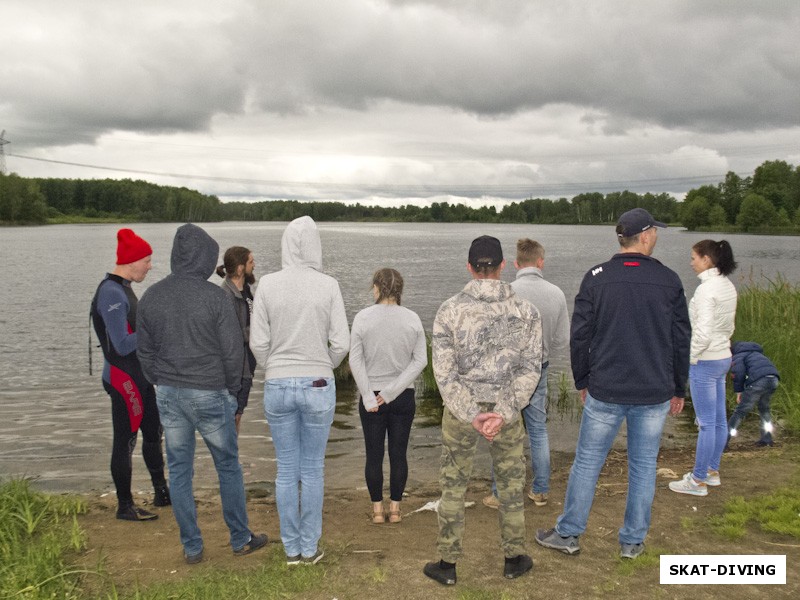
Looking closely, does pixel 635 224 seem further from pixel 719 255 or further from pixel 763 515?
pixel 763 515

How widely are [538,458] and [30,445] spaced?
880 centimetres

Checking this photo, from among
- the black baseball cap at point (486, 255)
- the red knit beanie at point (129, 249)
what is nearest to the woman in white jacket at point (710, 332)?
the black baseball cap at point (486, 255)

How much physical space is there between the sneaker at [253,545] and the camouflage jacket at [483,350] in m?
2.20

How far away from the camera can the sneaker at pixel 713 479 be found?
673 centimetres

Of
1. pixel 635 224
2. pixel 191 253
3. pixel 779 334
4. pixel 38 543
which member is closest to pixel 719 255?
pixel 635 224

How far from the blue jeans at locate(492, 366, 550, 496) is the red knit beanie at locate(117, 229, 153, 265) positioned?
12.4 ft

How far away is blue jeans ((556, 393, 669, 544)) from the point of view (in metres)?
4.78

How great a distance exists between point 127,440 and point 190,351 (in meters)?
1.83

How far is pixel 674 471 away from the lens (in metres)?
7.97

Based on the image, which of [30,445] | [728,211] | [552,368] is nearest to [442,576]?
[30,445]

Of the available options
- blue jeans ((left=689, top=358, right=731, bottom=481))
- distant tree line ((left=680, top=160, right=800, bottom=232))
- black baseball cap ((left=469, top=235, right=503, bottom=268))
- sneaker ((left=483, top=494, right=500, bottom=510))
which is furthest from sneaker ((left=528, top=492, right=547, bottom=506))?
distant tree line ((left=680, top=160, right=800, bottom=232))

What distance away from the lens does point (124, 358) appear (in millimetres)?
5633

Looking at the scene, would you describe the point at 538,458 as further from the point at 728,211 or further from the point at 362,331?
the point at 728,211

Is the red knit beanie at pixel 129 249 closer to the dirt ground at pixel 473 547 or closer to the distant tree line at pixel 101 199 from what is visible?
the dirt ground at pixel 473 547
